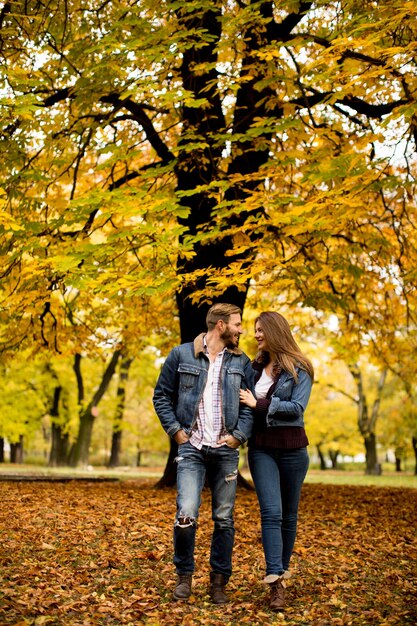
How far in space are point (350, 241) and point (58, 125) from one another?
5305mm

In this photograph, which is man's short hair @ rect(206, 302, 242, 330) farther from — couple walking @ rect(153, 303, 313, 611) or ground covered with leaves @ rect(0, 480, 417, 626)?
ground covered with leaves @ rect(0, 480, 417, 626)

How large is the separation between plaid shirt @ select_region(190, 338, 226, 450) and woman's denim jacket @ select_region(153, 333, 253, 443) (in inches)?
1.7

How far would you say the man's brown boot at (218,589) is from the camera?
186 inches

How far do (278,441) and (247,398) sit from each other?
0.35 meters

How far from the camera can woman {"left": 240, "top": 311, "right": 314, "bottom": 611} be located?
4.61 m

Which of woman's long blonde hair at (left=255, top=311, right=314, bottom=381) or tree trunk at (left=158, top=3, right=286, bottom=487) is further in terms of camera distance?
tree trunk at (left=158, top=3, right=286, bottom=487)

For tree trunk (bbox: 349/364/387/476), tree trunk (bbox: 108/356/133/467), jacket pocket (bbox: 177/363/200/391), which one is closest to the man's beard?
jacket pocket (bbox: 177/363/200/391)

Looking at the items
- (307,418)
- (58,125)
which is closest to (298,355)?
(58,125)

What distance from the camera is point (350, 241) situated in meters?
12.2

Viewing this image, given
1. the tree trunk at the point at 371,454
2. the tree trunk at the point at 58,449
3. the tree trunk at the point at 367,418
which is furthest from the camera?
the tree trunk at the point at 58,449

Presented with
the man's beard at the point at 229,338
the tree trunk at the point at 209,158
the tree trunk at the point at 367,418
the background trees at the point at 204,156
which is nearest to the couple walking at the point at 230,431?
the man's beard at the point at 229,338

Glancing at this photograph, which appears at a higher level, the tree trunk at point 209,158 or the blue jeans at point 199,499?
the tree trunk at point 209,158

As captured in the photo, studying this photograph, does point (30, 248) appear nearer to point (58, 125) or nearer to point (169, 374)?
point (58, 125)

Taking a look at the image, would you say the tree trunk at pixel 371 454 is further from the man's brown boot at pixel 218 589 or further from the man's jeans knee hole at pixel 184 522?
the man's jeans knee hole at pixel 184 522
